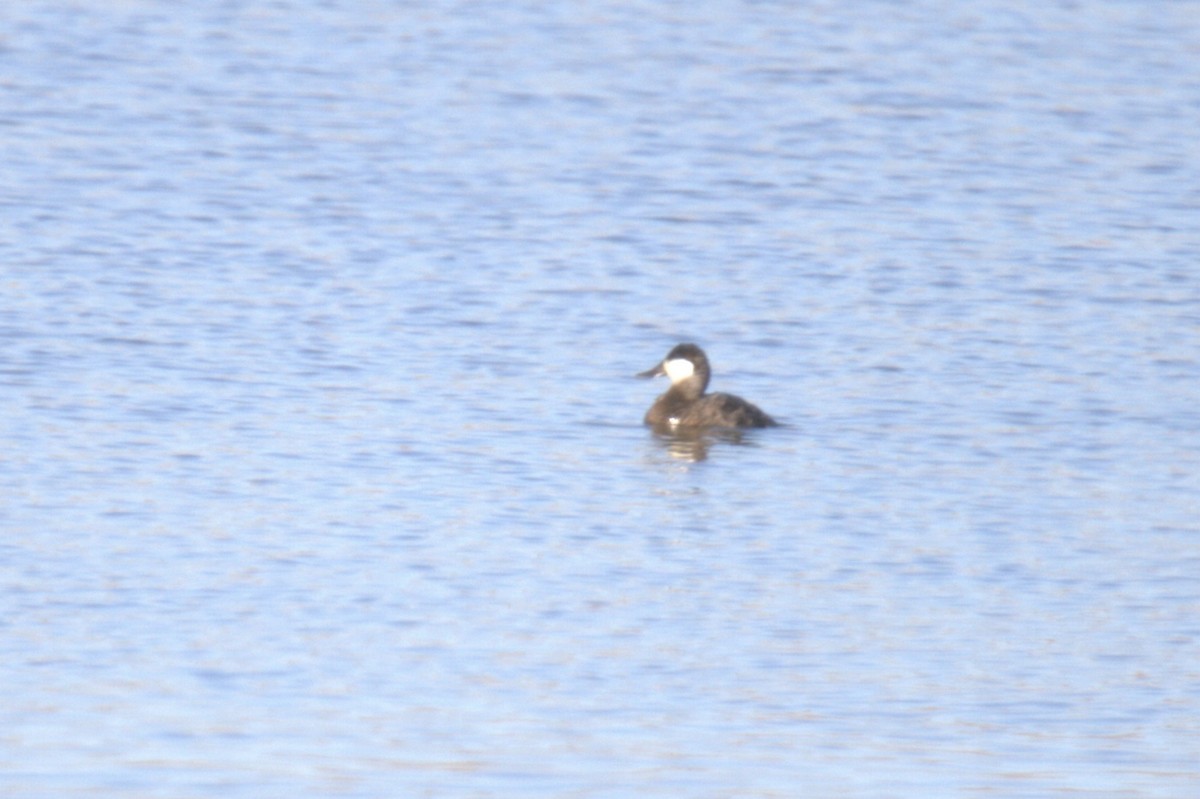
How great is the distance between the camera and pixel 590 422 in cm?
1205

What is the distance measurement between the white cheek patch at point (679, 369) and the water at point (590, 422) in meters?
0.31

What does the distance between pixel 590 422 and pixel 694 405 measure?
609 mm

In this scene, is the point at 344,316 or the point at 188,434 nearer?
the point at 188,434

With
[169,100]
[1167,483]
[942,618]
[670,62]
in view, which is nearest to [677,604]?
[942,618]

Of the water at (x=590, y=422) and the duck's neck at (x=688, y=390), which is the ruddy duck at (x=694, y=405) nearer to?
the duck's neck at (x=688, y=390)

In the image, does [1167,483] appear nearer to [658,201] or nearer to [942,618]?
[942,618]

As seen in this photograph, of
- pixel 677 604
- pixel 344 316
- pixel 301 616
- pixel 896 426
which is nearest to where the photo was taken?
pixel 301 616

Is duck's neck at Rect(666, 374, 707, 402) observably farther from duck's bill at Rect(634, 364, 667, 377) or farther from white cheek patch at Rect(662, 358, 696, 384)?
duck's bill at Rect(634, 364, 667, 377)

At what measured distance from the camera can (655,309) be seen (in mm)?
15125

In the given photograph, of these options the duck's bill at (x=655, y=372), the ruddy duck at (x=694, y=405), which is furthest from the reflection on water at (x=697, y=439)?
the duck's bill at (x=655, y=372)

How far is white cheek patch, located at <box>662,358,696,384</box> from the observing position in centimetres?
1273

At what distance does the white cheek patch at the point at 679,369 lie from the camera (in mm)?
12727

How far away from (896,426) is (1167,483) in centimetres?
166

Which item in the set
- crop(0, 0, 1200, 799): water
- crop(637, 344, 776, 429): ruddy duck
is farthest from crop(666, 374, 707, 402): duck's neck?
crop(0, 0, 1200, 799): water
